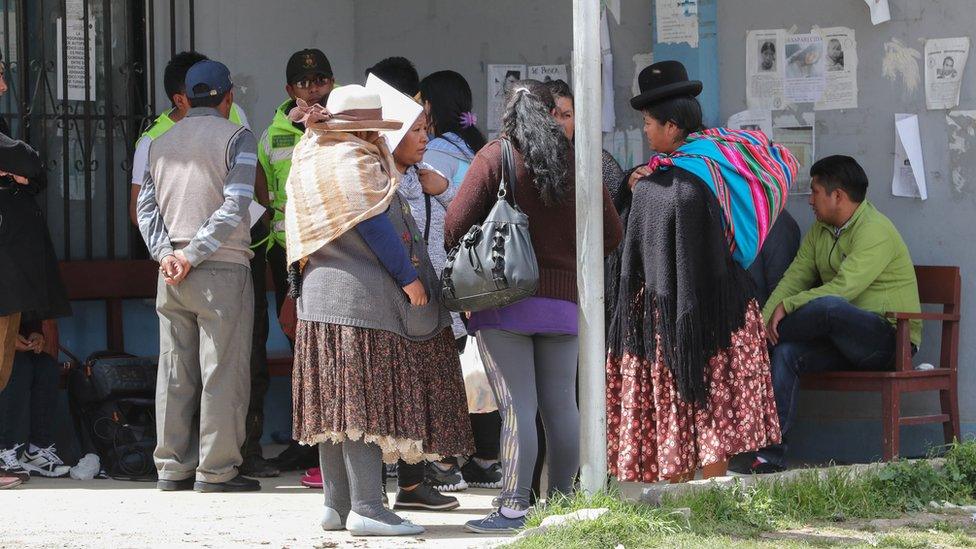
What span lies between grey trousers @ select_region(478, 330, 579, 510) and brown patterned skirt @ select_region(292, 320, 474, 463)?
0.25 m

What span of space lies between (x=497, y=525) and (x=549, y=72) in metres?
3.76

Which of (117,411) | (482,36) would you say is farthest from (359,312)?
(482,36)

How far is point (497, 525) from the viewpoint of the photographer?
5.41 metres

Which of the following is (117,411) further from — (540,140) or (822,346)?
(822,346)

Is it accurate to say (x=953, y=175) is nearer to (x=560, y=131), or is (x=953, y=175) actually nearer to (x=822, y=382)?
(x=822, y=382)

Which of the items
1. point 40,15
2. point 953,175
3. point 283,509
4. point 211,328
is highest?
point 40,15

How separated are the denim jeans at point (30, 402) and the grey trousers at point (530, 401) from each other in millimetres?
2700

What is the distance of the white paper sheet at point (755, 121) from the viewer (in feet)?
25.3

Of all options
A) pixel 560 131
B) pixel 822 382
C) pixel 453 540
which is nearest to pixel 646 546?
pixel 453 540

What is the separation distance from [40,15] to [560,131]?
374 cm

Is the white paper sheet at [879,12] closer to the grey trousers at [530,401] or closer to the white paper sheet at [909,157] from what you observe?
the white paper sheet at [909,157]

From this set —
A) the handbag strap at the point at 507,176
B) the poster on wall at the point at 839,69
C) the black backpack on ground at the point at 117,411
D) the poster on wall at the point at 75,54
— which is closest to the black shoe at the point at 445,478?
the black backpack on ground at the point at 117,411

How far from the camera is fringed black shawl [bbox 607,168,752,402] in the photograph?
568 cm

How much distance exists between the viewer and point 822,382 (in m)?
7.04
